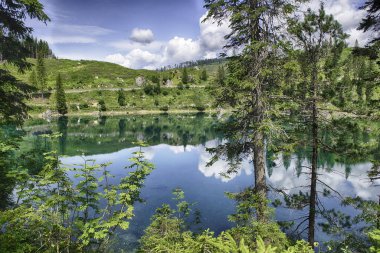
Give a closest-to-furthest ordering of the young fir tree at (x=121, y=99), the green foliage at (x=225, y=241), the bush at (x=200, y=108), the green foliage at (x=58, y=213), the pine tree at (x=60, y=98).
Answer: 1. the green foliage at (x=225, y=241)
2. the green foliage at (x=58, y=213)
3. the pine tree at (x=60, y=98)
4. the young fir tree at (x=121, y=99)
5. the bush at (x=200, y=108)

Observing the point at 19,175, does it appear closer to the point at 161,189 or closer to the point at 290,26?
the point at 290,26

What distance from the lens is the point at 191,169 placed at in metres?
43.2

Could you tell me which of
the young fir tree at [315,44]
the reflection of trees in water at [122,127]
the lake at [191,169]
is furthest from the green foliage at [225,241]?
the reflection of trees in water at [122,127]

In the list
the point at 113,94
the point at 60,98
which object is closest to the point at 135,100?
the point at 113,94

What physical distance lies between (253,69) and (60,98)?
9979 cm

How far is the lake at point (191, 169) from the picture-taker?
2550 centimetres

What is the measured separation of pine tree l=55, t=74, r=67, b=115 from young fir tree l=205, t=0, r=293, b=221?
95.0 metres

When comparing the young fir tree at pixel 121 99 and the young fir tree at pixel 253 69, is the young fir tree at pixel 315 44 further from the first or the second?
the young fir tree at pixel 121 99

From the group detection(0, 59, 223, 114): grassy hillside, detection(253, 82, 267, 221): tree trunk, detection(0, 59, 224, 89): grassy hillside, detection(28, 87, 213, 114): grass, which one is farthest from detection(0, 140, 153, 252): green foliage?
detection(0, 59, 224, 89): grassy hillside

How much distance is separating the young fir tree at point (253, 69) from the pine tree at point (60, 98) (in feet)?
312

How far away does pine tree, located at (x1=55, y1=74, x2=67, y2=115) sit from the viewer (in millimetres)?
97375

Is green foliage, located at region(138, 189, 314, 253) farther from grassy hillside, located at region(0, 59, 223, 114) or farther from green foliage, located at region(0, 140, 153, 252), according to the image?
grassy hillside, located at region(0, 59, 223, 114)

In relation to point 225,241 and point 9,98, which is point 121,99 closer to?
point 9,98

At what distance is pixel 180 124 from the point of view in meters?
92.4
